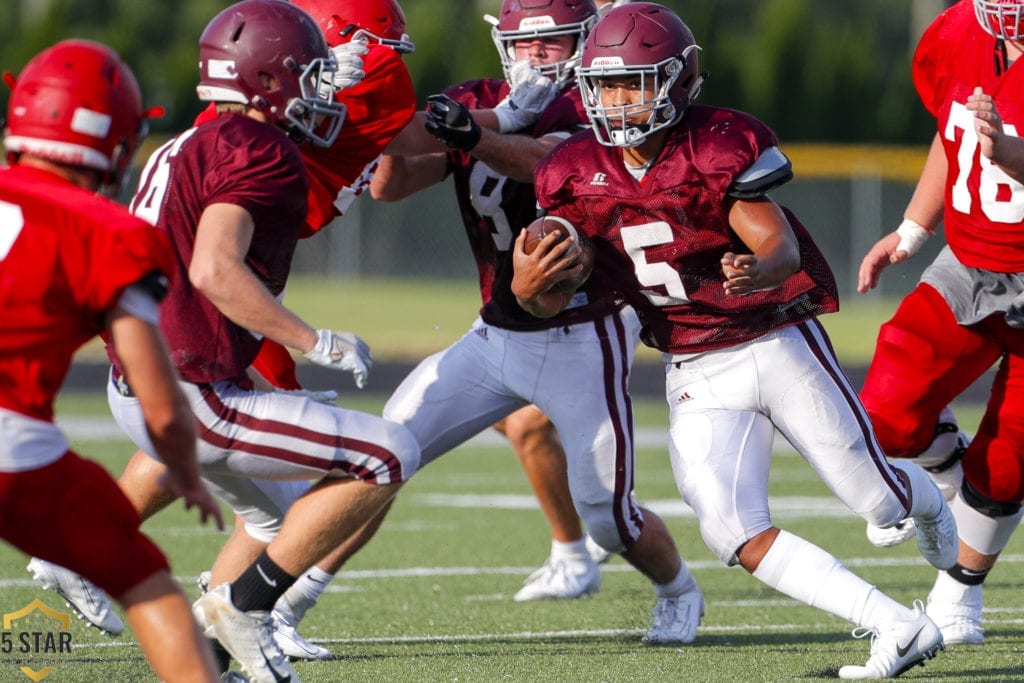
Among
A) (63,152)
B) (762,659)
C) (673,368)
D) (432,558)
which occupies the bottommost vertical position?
(432,558)

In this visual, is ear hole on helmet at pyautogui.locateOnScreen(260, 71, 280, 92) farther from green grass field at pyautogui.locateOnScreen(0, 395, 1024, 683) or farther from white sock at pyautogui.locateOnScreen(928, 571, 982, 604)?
white sock at pyautogui.locateOnScreen(928, 571, 982, 604)

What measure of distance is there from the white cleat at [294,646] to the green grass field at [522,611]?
0.06 metres

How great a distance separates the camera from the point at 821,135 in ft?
74.3

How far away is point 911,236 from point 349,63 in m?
1.73

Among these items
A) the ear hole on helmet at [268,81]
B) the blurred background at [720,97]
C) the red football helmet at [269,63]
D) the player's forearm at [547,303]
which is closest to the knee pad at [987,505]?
the player's forearm at [547,303]

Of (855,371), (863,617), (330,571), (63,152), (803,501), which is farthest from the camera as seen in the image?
(855,371)

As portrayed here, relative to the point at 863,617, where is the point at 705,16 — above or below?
below

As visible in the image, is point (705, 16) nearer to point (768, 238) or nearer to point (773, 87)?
point (773, 87)

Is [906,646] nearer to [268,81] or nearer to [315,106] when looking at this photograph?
[315,106]

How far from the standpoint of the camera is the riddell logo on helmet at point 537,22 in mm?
4727

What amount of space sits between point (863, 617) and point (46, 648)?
2.21m

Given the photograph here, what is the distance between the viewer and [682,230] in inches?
156

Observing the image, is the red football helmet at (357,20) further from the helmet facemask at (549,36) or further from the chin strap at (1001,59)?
the chin strap at (1001,59)

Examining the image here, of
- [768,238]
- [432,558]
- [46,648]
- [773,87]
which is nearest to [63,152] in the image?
[768,238]
